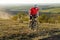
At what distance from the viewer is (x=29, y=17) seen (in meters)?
2.21

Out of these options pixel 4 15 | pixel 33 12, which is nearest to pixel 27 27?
pixel 33 12

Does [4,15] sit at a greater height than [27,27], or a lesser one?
greater

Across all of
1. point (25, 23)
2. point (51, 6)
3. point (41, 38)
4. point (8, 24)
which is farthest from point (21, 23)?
point (51, 6)

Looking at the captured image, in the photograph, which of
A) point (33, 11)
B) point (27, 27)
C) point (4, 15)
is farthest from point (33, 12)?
point (4, 15)

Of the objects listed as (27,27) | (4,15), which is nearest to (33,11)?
(27,27)

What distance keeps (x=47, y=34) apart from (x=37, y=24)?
0.23 metres

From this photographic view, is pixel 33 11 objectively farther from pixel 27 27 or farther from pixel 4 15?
pixel 4 15

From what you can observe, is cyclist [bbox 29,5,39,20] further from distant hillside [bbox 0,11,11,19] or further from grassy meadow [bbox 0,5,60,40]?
distant hillside [bbox 0,11,11,19]

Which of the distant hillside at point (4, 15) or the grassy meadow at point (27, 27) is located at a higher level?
the distant hillside at point (4, 15)

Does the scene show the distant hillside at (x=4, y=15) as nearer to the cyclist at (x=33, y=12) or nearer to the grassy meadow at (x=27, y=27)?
the grassy meadow at (x=27, y=27)

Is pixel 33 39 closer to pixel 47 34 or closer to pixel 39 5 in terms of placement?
pixel 47 34

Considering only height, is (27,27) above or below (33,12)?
below

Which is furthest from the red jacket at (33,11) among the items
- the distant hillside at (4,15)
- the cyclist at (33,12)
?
the distant hillside at (4,15)

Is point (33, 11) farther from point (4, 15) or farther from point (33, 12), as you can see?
point (4, 15)
